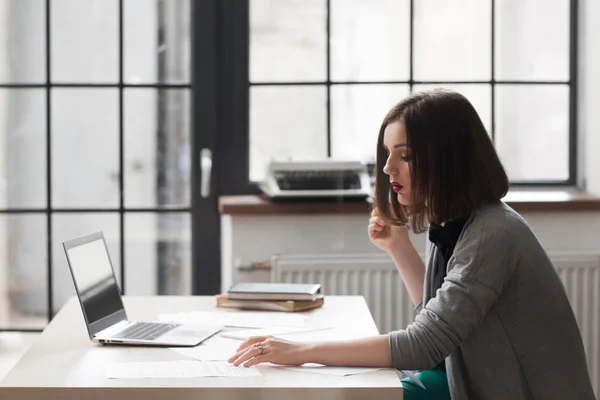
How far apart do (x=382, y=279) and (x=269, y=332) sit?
1130mm

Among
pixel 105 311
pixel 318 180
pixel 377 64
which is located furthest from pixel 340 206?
pixel 105 311

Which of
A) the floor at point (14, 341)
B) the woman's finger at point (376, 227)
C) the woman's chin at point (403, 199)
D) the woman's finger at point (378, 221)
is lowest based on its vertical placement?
the floor at point (14, 341)

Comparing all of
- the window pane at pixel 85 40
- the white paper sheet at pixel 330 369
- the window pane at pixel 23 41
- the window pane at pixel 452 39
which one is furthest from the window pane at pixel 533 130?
the white paper sheet at pixel 330 369

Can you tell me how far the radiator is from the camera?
10.1ft

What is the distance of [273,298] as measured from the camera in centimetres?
229

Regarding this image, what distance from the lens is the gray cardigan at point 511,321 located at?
1751 millimetres

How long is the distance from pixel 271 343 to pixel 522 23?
2105 mm

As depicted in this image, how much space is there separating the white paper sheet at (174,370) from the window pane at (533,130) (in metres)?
1.97

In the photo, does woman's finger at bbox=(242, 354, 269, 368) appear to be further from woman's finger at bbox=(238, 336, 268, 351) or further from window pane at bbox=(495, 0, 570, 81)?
window pane at bbox=(495, 0, 570, 81)

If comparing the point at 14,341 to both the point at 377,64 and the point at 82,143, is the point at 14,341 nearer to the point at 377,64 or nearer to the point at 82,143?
the point at 82,143

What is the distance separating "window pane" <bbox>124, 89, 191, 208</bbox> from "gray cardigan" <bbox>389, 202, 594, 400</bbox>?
5.62 ft

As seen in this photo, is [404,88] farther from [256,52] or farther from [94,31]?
[94,31]

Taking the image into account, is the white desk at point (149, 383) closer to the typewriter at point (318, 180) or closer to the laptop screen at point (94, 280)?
the laptop screen at point (94, 280)

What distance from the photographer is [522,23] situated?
11.0 feet
